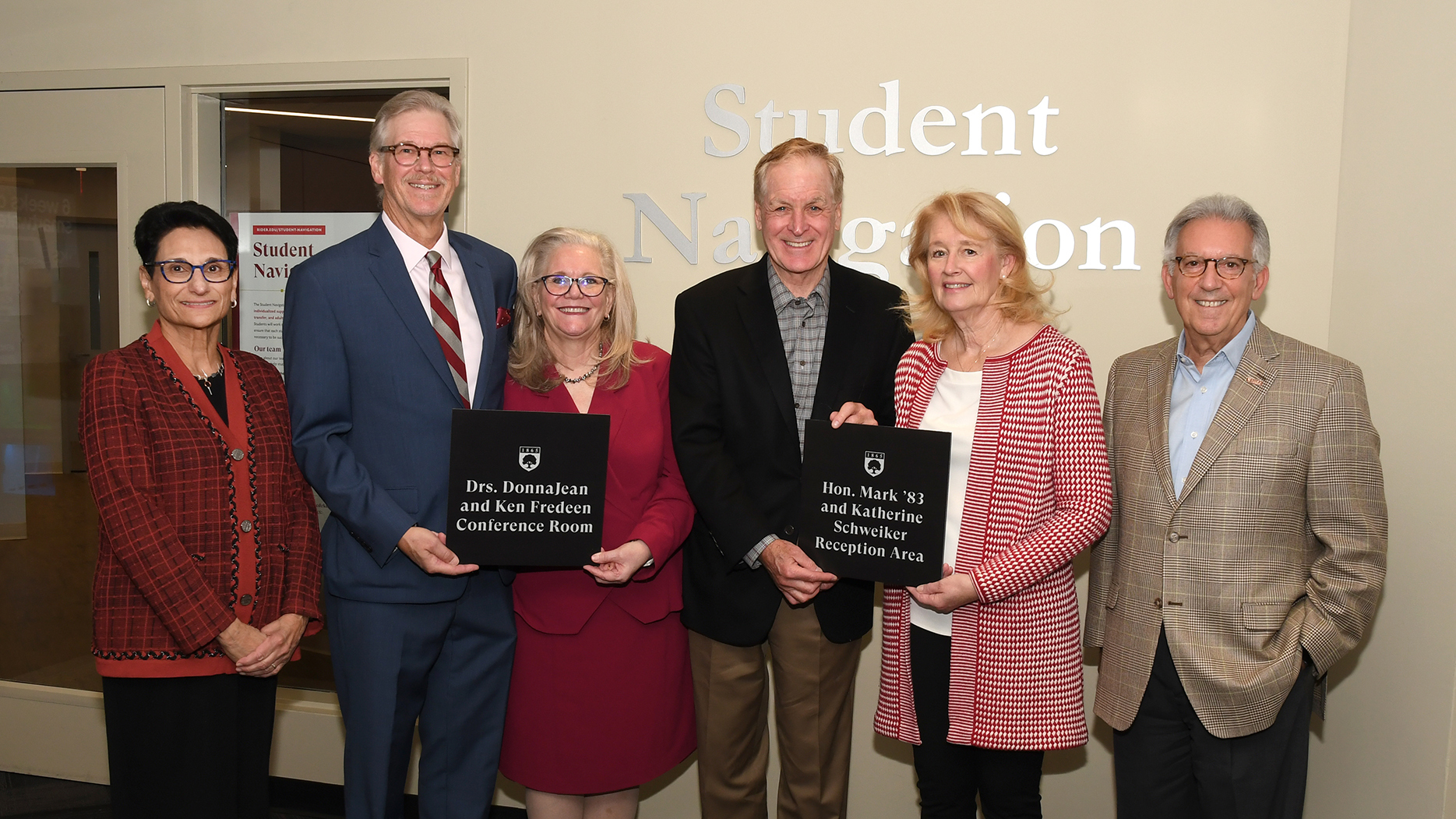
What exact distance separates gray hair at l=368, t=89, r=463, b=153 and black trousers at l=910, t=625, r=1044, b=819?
5.68 feet

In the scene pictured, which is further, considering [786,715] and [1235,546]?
[786,715]

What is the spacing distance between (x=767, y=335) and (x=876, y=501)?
56 centimetres

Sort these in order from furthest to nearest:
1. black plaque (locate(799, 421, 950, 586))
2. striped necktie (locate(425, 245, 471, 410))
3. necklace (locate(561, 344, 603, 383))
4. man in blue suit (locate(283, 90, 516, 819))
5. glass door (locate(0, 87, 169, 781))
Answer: glass door (locate(0, 87, 169, 781))
necklace (locate(561, 344, 603, 383))
striped necktie (locate(425, 245, 471, 410))
man in blue suit (locate(283, 90, 516, 819))
black plaque (locate(799, 421, 950, 586))

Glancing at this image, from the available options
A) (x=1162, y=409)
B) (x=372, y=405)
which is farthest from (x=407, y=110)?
(x=1162, y=409)

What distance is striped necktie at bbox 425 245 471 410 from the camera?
2.29 metres

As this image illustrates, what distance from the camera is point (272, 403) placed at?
228 cm

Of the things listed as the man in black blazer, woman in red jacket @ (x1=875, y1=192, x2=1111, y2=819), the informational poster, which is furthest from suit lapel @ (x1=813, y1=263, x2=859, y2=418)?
the informational poster

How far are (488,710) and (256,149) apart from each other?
8.48ft

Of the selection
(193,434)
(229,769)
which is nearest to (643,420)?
(193,434)

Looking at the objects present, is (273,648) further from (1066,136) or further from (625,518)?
(1066,136)

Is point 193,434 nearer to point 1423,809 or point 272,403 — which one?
point 272,403

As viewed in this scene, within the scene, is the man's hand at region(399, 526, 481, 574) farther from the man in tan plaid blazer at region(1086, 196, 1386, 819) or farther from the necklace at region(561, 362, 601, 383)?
the man in tan plaid blazer at region(1086, 196, 1386, 819)

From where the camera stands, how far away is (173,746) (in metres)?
2.11

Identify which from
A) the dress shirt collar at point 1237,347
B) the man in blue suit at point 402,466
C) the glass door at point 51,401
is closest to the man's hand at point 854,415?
the dress shirt collar at point 1237,347
